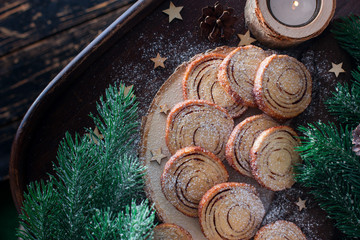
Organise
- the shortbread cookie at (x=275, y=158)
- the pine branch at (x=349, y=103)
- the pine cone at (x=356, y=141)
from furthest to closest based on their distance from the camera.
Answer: the shortbread cookie at (x=275, y=158) → the pine branch at (x=349, y=103) → the pine cone at (x=356, y=141)

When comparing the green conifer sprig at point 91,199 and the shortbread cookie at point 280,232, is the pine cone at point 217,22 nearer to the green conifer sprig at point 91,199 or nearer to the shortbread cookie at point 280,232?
the green conifer sprig at point 91,199

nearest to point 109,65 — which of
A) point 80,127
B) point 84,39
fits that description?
point 80,127

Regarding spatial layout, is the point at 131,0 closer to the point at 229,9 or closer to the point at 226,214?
the point at 229,9

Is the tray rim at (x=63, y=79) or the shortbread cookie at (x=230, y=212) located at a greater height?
the tray rim at (x=63, y=79)

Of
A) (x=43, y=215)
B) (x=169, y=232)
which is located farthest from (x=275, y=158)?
(x=43, y=215)

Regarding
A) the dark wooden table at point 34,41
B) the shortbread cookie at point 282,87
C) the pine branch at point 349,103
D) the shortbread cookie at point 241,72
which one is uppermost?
the dark wooden table at point 34,41

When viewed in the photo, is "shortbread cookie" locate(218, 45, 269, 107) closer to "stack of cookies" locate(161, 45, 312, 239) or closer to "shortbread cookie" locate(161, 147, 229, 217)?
"stack of cookies" locate(161, 45, 312, 239)

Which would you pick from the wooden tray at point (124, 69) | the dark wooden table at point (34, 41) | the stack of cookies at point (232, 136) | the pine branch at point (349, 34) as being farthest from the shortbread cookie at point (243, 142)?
the dark wooden table at point (34, 41)

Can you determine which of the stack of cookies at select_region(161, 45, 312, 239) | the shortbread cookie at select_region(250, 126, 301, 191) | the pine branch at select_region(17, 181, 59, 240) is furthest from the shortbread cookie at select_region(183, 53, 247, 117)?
the pine branch at select_region(17, 181, 59, 240)
